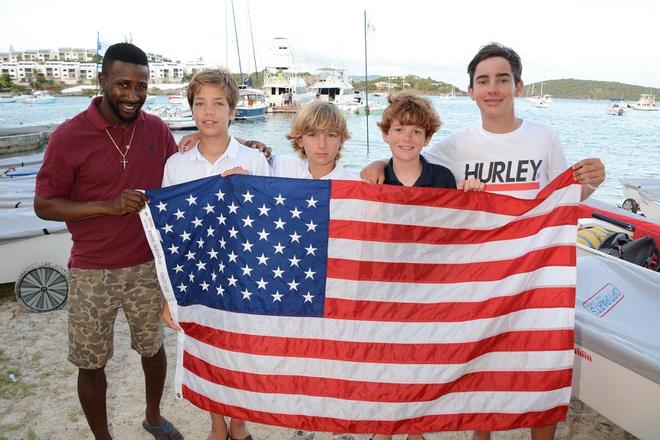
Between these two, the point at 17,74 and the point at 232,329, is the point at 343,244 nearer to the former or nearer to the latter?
the point at 232,329

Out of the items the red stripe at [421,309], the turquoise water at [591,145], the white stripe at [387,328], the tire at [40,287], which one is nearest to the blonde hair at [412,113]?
the red stripe at [421,309]

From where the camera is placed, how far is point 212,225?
2.80 metres

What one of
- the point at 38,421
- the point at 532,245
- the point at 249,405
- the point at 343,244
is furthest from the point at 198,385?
the point at 532,245

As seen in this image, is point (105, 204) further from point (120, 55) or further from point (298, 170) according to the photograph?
point (298, 170)

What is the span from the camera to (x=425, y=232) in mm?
2760

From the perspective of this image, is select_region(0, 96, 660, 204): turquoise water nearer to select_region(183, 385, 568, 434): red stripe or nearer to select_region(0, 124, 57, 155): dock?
select_region(0, 124, 57, 155): dock

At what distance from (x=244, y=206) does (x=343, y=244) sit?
2.10ft

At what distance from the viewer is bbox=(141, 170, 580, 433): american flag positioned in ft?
8.82

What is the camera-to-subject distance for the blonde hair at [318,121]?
113 inches

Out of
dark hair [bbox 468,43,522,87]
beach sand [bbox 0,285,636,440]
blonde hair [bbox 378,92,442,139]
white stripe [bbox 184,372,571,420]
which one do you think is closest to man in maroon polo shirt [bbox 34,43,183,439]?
beach sand [bbox 0,285,636,440]

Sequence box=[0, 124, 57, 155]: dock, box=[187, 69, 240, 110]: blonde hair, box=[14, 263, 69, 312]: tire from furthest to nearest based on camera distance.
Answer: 1. box=[0, 124, 57, 155]: dock
2. box=[14, 263, 69, 312]: tire
3. box=[187, 69, 240, 110]: blonde hair

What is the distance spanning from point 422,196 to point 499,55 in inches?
42.5

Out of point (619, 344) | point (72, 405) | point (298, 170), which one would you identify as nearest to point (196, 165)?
point (298, 170)

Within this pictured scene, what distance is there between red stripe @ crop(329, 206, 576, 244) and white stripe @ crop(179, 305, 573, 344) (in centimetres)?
47
